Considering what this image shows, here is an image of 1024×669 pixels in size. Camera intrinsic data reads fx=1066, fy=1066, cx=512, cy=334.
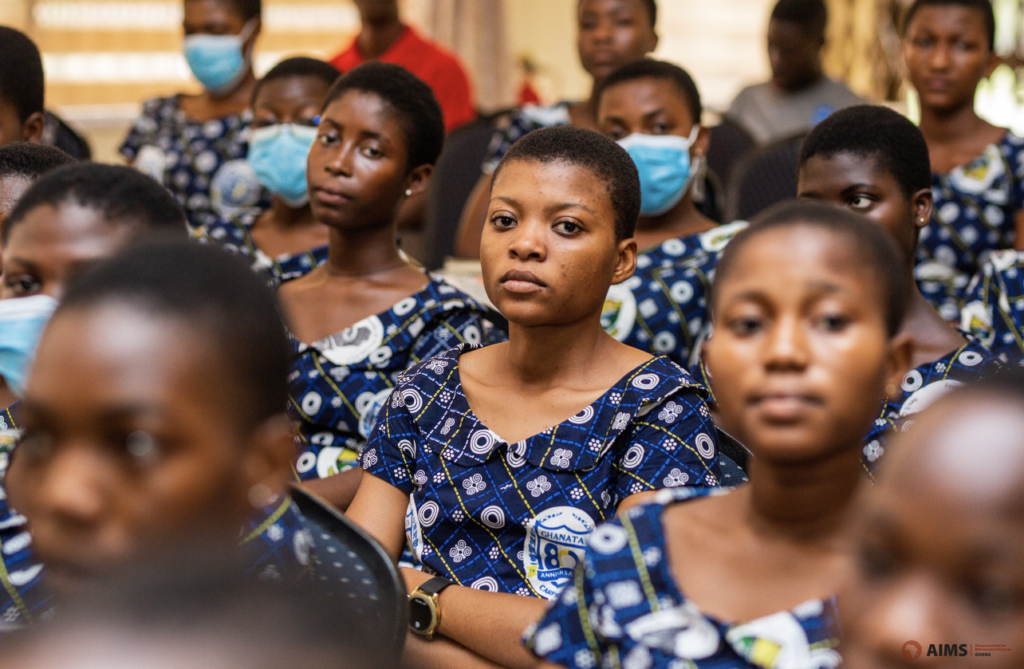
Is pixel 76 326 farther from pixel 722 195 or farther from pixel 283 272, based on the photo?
pixel 722 195

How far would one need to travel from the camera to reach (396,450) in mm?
1641

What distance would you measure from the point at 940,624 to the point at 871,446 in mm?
870

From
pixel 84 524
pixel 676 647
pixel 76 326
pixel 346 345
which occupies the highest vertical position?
pixel 76 326

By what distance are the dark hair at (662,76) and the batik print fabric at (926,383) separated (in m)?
1.13

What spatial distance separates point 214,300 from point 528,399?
73cm

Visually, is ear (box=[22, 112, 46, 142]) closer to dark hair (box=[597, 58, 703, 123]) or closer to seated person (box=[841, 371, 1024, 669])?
dark hair (box=[597, 58, 703, 123])

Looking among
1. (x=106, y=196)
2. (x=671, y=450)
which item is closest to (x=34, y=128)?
(x=106, y=196)

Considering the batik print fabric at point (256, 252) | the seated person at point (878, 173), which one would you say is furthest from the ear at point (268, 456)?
the batik print fabric at point (256, 252)

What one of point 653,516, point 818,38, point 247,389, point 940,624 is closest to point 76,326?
point 247,389

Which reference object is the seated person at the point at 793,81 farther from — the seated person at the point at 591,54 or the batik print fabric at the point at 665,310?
the batik print fabric at the point at 665,310

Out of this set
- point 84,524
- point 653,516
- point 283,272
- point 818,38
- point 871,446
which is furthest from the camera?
point 818,38

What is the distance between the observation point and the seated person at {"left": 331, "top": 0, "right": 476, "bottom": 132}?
12.4 ft

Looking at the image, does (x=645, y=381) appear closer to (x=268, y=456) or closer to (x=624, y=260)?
(x=624, y=260)

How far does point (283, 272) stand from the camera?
7.86 feet
